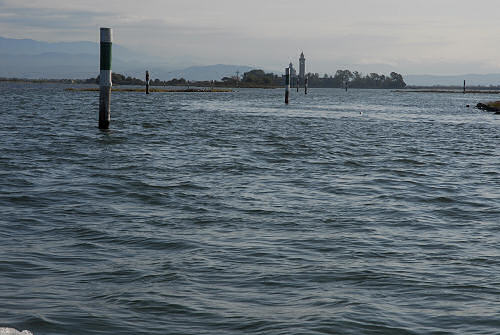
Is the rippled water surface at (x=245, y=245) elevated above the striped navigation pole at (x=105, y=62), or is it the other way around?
the striped navigation pole at (x=105, y=62)

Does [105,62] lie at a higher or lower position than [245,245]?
higher

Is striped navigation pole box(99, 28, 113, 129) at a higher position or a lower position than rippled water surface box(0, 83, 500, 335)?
higher

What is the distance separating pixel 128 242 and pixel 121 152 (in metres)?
9.97

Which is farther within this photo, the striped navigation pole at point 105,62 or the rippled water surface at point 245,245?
the striped navigation pole at point 105,62

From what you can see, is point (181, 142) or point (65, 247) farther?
point (181, 142)

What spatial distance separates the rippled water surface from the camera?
532cm

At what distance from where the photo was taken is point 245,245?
25.0ft

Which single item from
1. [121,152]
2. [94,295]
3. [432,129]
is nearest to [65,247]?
[94,295]

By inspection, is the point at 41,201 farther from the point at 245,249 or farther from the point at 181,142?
the point at 181,142

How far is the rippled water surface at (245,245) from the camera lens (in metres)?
5.32

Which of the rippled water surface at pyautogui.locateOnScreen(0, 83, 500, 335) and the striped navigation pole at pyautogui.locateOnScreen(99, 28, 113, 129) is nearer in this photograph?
the rippled water surface at pyautogui.locateOnScreen(0, 83, 500, 335)

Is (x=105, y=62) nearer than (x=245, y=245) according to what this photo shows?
No

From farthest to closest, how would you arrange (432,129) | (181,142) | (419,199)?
1. (432,129)
2. (181,142)
3. (419,199)

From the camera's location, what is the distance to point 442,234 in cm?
850
